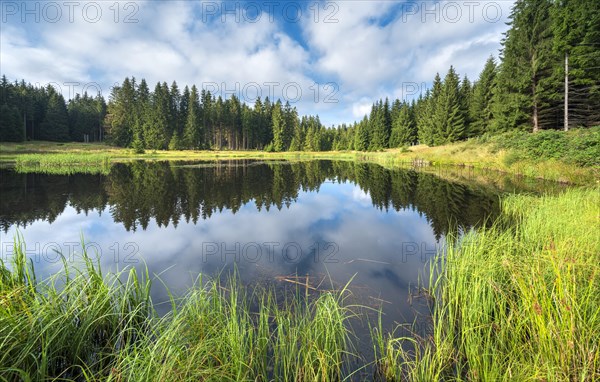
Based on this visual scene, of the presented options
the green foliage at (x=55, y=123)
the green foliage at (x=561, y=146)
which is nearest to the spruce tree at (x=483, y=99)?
the green foliage at (x=561, y=146)

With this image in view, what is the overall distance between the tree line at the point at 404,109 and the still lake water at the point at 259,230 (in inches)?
712

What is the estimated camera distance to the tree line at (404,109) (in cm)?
2334

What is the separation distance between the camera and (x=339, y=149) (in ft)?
296

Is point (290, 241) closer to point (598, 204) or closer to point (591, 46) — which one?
point (598, 204)

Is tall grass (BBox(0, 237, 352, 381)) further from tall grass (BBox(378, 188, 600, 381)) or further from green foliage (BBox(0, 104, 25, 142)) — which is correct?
green foliage (BBox(0, 104, 25, 142))

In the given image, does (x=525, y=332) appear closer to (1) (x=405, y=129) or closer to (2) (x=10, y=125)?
(1) (x=405, y=129)

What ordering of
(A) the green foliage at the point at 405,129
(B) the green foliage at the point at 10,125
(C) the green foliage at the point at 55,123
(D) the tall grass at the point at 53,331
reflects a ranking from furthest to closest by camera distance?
(C) the green foliage at the point at 55,123 < (A) the green foliage at the point at 405,129 < (B) the green foliage at the point at 10,125 < (D) the tall grass at the point at 53,331

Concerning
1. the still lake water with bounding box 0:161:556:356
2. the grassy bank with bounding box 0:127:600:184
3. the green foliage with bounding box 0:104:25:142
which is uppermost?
the green foliage with bounding box 0:104:25:142

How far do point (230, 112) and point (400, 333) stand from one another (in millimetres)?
78826

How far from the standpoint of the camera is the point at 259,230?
977cm

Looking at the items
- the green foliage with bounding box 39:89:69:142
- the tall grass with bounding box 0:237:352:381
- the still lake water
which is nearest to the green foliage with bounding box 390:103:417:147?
the still lake water

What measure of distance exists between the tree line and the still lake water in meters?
18.1

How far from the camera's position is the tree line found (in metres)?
23.3

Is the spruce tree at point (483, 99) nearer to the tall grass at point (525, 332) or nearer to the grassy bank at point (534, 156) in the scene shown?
the grassy bank at point (534, 156)
